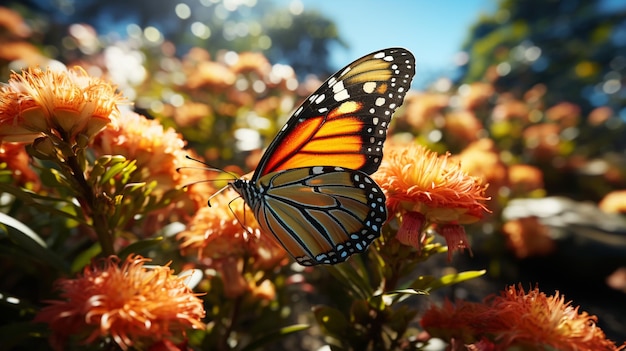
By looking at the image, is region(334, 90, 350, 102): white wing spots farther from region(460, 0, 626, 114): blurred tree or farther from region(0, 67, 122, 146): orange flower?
region(460, 0, 626, 114): blurred tree

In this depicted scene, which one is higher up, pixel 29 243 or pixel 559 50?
pixel 559 50

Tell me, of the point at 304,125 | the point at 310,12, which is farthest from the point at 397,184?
the point at 310,12

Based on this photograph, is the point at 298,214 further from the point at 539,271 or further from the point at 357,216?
the point at 539,271

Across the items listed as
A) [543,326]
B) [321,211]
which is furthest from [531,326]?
[321,211]

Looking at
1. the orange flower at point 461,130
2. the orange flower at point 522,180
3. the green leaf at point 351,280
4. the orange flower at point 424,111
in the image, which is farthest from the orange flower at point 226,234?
the orange flower at point 522,180

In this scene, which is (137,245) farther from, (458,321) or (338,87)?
(458,321)

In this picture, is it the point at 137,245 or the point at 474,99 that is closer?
the point at 137,245

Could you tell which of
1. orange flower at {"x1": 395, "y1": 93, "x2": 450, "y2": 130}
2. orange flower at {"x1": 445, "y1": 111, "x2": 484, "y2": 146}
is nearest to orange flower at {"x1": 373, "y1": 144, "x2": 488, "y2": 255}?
orange flower at {"x1": 445, "y1": 111, "x2": 484, "y2": 146}
